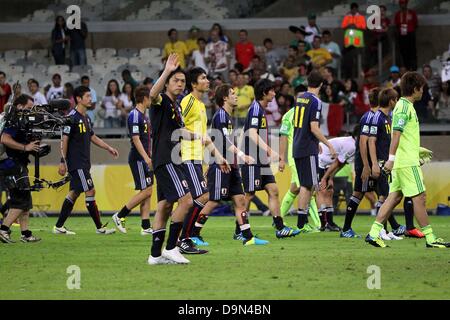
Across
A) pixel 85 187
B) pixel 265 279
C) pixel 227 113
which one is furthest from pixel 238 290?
pixel 85 187

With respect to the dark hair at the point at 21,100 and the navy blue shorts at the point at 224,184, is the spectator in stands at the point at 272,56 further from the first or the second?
the navy blue shorts at the point at 224,184

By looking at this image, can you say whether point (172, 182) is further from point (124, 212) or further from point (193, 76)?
point (124, 212)

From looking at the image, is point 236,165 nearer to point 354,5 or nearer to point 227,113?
A: point 227,113

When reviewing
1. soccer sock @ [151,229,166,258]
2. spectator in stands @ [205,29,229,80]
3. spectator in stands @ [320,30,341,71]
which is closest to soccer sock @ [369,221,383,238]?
soccer sock @ [151,229,166,258]

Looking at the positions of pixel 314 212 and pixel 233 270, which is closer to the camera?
pixel 233 270

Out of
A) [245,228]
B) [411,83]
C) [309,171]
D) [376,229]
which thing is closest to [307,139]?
[309,171]

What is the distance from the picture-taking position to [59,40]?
98.8 ft

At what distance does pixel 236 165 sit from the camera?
15273 millimetres

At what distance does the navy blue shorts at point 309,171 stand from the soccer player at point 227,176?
57.6 inches

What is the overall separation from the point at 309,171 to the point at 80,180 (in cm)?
398

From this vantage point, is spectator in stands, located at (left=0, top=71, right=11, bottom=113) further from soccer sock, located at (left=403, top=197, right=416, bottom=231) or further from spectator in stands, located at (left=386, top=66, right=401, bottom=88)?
soccer sock, located at (left=403, top=197, right=416, bottom=231)

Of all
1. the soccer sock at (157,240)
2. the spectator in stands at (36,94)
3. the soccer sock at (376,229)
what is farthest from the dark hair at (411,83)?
the spectator in stands at (36,94)

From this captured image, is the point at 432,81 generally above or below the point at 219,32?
below

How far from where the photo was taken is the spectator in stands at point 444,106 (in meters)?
25.9
